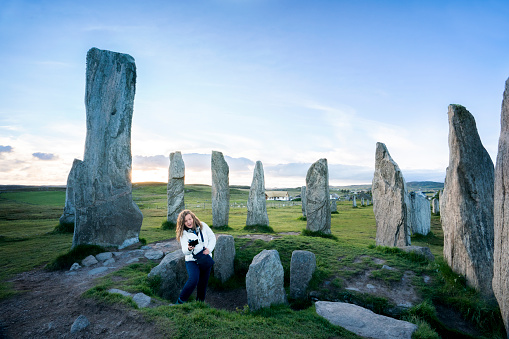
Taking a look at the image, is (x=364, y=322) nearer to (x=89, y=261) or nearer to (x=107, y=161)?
(x=89, y=261)

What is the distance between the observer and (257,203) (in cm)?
1706

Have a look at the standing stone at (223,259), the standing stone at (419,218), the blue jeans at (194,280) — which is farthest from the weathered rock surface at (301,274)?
the standing stone at (419,218)

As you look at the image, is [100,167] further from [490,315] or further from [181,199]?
[490,315]

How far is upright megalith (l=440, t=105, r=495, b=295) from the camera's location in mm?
7090

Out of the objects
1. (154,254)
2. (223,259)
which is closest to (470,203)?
(223,259)

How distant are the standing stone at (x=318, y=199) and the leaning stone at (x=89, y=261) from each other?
32.0ft

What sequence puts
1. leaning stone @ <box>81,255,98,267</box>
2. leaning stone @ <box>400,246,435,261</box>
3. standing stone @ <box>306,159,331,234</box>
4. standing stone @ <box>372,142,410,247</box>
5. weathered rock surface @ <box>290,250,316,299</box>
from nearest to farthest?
weathered rock surface @ <box>290,250,316,299</box> < leaning stone @ <box>400,246,435,261</box> < leaning stone @ <box>81,255,98,267</box> < standing stone @ <box>372,142,410,247</box> < standing stone @ <box>306,159,331,234</box>

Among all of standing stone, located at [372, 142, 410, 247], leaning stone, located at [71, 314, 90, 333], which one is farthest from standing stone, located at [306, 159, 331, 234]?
leaning stone, located at [71, 314, 90, 333]

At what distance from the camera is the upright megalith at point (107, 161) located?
1052 cm

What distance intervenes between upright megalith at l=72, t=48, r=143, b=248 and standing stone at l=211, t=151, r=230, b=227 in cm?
588

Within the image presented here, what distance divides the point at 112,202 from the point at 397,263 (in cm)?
1038

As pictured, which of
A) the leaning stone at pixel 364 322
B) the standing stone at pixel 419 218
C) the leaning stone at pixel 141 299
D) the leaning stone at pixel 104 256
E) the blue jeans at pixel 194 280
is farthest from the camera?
the standing stone at pixel 419 218

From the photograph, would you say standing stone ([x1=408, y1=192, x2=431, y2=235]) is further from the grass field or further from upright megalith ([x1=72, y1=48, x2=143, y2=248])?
upright megalith ([x1=72, y1=48, x2=143, y2=248])

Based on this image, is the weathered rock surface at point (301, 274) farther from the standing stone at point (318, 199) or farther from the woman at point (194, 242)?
the standing stone at point (318, 199)
